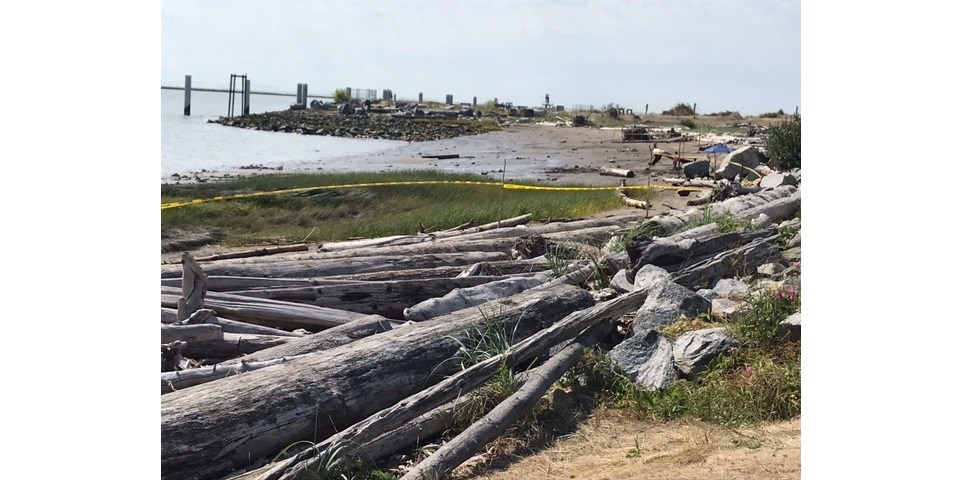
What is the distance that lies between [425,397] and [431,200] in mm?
8753

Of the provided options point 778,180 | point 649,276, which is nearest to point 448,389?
point 649,276

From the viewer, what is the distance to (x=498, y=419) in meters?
4.80

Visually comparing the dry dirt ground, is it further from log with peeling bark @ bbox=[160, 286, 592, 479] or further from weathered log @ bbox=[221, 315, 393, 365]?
weathered log @ bbox=[221, 315, 393, 365]

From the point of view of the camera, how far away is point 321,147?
102ft

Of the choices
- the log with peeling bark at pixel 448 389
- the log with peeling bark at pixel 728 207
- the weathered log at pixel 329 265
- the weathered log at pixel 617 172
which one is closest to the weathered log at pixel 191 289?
the weathered log at pixel 329 265

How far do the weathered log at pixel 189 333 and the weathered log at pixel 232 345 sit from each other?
0.17 ft

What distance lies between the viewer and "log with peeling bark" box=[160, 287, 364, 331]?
6551 millimetres

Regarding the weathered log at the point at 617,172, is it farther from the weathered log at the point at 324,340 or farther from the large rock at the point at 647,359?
the weathered log at the point at 324,340

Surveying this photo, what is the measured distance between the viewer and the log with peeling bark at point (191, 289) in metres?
6.05

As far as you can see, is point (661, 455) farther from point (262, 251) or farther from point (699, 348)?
point (262, 251)

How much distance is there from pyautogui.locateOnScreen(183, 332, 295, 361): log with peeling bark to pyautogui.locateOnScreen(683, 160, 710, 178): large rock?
13312 millimetres

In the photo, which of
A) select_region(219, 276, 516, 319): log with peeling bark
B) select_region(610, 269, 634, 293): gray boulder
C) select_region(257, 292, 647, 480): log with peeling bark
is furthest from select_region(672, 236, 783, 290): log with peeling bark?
select_region(219, 276, 516, 319): log with peeling bark
